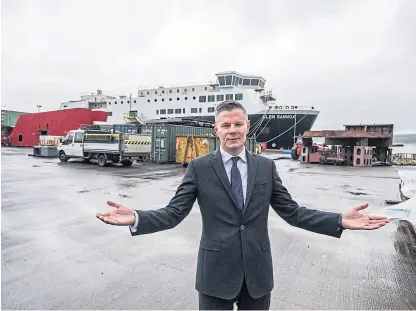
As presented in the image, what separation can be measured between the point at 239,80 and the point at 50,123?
24693 millimetres

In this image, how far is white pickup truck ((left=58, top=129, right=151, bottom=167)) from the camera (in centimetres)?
1667

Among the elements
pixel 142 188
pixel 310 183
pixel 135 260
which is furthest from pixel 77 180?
pixel 310 183

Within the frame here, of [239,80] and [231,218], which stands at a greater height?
[239,80]

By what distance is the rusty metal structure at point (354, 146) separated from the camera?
61.6ft

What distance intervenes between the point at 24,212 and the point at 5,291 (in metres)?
3.88

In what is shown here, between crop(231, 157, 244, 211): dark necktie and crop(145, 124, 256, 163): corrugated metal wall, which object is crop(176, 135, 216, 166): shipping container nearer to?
crop(145, 124, 256, 163): corrugated metal wall

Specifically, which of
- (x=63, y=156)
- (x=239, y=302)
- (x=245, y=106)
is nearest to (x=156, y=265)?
(x=239, y=302)

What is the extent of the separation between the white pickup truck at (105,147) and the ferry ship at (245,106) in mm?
16977

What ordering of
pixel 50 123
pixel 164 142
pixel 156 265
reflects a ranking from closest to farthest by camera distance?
pixel 156 265 < pixel 164 142 < pixel 50 123

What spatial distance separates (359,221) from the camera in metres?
1.99

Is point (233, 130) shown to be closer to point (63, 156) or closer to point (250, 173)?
point (250, 173)

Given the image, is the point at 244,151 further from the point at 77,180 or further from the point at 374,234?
the point at 77,180

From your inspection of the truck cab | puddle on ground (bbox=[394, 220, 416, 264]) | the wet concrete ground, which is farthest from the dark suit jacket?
the truck cab

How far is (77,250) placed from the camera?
4.48 metres
